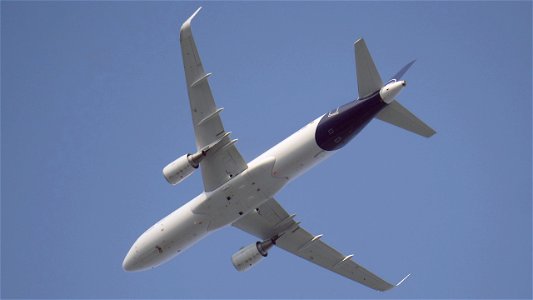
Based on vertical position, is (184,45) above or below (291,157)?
above

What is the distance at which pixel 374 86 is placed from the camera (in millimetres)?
40125

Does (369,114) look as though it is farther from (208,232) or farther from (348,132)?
(208,232)

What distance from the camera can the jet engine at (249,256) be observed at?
4719 cm

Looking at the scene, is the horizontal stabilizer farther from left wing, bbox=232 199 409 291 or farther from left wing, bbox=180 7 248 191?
left wing, bbox=232 199 409 291

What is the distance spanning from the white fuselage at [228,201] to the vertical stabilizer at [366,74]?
272 cm

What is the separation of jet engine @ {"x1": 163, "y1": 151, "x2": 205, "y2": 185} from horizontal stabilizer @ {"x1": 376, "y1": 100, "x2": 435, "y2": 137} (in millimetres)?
9324

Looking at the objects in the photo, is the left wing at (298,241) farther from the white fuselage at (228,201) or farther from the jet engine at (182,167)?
the jet engine at (182,167)

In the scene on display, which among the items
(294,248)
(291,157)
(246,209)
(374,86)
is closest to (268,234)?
(294,248)

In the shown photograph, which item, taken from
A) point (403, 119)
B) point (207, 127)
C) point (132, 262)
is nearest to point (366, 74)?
point (403, 119)

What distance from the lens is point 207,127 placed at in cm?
4109

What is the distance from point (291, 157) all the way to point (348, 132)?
304 cm

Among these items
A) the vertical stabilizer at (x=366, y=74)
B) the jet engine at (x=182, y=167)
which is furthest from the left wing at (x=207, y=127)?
the vertical stabilizer at (x=366, y=74)

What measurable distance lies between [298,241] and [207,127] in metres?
10.6

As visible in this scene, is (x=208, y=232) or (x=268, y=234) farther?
(x=268, y=234)
